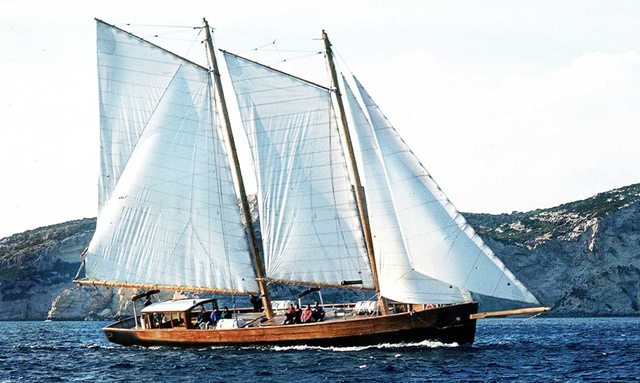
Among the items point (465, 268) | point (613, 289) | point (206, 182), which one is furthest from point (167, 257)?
point (613, 289)

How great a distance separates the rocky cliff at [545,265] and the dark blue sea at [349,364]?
72718 mm

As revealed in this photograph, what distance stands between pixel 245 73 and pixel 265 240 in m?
→ 10.6

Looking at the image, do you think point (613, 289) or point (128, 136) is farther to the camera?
point (613, 289)

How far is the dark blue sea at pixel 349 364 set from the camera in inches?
1790

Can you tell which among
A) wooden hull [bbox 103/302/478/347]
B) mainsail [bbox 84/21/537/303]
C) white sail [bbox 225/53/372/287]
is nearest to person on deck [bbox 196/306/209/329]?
mainsail [bbox 84/21/537/303]

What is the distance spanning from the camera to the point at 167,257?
209 ft

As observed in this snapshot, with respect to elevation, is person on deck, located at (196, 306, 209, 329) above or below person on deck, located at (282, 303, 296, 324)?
above

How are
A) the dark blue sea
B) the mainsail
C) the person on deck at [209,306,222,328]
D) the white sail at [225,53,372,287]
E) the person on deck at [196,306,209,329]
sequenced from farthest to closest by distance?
the person on deck at [196,306,209,329] → the person on deck at [209,306,222,328] → the white sail at [225,53,372,287] → the mainsail → the dark blue sea

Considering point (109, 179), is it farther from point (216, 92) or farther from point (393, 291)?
point (393, 291)

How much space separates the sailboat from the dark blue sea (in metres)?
1.96

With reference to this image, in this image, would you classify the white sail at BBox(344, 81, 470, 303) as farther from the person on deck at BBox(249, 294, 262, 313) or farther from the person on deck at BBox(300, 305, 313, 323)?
the person on deck at BBox(249, 294, 262, 313)

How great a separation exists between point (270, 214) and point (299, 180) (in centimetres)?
302

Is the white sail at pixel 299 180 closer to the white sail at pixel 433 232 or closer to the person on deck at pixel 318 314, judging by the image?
the person on deck at pixel 318 314

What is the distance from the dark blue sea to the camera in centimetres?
4547
